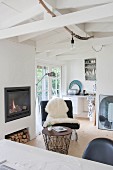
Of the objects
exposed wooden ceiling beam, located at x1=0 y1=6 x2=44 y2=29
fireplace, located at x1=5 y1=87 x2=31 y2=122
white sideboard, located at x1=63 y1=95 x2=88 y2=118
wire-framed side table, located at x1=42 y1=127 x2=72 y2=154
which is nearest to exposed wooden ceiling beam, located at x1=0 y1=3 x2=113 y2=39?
exposed wooden ceiling beam, located at x1=0 y1=6 x2=44 y2=29

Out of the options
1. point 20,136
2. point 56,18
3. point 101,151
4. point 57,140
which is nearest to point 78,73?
point 20,136

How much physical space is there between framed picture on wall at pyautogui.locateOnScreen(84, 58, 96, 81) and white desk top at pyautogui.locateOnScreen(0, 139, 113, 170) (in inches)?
210

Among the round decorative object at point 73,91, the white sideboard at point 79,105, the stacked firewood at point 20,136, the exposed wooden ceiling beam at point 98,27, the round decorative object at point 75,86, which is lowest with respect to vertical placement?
the stacked firewood at point 20,136

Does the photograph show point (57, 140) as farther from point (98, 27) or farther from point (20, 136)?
point (98, 27)

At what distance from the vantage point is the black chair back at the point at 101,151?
1.71 metres

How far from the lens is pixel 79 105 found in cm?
696

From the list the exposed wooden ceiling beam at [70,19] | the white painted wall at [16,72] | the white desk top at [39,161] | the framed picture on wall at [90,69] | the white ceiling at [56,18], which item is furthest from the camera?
the framed picture on wall at [90,69]

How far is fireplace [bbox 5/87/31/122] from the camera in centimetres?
387

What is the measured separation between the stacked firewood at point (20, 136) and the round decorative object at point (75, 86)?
3.17m

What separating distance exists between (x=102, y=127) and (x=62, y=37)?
110 inches

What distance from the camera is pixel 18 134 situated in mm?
4168

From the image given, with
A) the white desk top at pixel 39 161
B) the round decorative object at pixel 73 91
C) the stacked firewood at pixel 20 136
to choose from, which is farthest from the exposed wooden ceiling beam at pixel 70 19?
the round decorative object at pixel 73 91

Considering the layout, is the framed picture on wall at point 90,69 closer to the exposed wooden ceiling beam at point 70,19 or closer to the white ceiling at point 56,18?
the white ceiling at point 56,18

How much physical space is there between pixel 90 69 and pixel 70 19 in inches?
181
